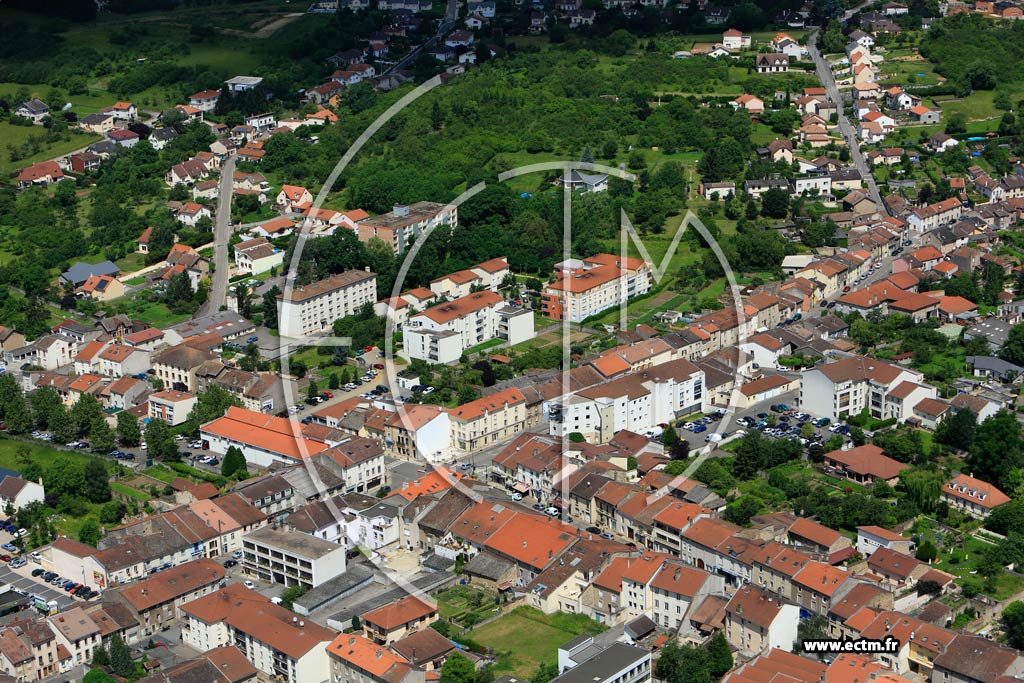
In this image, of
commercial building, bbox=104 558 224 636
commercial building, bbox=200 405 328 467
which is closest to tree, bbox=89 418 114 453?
commercial building, bbox=200 405 328 467

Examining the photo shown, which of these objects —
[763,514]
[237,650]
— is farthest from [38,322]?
[763,514]

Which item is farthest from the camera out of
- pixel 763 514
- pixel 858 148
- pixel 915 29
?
pixel 915 29

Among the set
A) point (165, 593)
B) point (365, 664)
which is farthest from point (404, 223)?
point (365, 664)

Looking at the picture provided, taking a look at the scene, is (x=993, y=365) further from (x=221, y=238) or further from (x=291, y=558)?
(x=221, y=238)

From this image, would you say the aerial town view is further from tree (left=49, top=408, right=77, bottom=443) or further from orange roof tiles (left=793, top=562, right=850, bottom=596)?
tree (left=49, top=408, right=77, bottom=443)

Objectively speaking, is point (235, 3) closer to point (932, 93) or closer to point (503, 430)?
point (932, 93)

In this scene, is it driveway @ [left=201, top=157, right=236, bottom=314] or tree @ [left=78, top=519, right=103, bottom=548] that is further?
driveway @ [left=201, top=157, right=236, bottom=314]

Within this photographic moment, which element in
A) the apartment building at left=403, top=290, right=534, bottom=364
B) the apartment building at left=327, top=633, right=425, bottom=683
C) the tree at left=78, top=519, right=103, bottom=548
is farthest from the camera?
the apartment building at left=403, top=290, right=534, bottom=364
